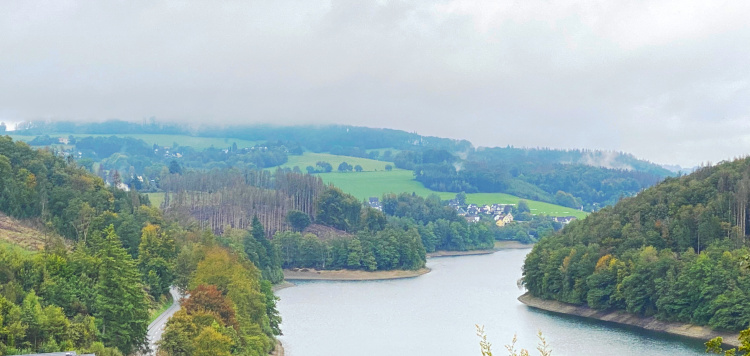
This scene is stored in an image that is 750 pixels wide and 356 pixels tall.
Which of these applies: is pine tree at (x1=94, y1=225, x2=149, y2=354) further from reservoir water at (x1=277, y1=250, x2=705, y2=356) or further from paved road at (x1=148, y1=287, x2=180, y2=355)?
reservoir water at (x1=277, y1=250, x2=705, y2=356)

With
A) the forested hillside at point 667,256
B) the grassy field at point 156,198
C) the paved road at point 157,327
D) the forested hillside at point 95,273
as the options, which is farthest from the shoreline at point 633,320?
the grassy field at point 156,198

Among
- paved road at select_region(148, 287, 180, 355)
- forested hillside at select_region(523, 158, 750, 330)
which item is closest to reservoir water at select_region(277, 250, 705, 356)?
forested hillside at select_region(523, 158, 750, 330)

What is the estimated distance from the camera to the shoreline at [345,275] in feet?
468

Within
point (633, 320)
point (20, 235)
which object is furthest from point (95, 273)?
point (633, 320)

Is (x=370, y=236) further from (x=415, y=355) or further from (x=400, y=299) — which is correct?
(x=415, y=355)

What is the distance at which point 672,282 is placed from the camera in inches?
3536

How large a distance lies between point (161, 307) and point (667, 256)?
4818 centimetres

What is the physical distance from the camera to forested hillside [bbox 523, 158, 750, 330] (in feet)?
281

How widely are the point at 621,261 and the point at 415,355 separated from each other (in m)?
33.7

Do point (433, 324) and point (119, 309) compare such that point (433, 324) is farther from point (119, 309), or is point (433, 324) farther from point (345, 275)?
point (345, 275)

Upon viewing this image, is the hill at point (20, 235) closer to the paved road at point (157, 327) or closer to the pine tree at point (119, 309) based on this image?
the paved road at point (157, 327)

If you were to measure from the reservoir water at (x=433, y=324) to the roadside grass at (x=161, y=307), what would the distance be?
32.5 ft

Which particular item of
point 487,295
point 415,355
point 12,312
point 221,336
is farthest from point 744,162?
point 12,312

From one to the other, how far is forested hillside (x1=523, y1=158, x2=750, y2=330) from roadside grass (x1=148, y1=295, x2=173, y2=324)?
41.4 meters
